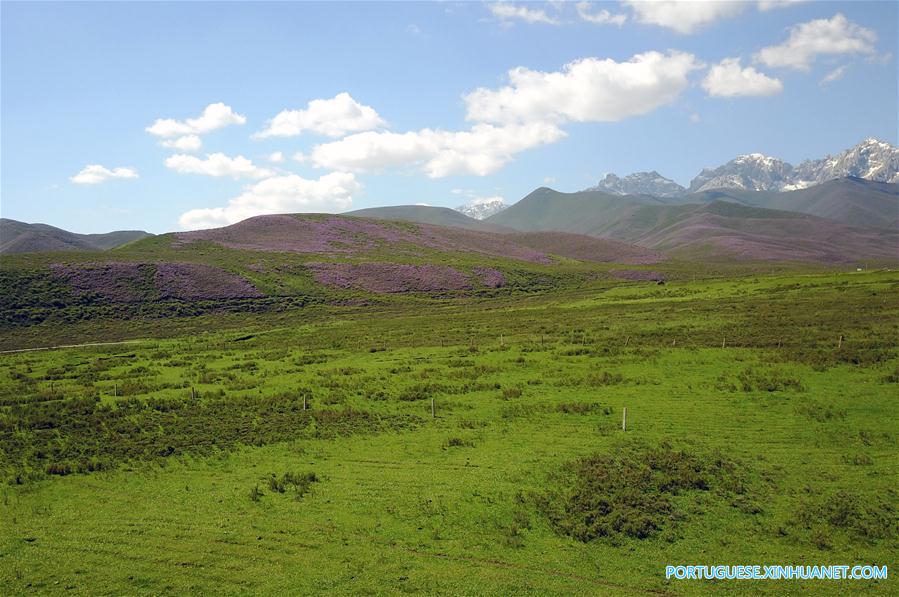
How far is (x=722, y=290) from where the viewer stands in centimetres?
8594

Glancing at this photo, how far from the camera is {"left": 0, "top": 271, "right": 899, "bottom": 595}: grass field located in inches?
712

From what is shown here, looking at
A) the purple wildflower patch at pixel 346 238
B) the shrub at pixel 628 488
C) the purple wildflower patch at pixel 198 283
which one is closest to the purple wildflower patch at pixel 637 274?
the purple wildflower patch at pixel 346 238

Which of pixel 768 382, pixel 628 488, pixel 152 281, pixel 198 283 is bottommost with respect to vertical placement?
pixel 628 488

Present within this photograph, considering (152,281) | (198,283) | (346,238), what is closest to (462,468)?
Answer: (198,283)

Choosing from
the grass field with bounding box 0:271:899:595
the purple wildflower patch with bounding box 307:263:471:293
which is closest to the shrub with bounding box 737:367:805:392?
the grass field with bounding box 0:271:899:595

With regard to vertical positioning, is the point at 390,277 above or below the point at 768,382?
above

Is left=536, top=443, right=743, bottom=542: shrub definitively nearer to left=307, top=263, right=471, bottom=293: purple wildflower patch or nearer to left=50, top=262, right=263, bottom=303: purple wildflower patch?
left=50, top=262, right=263, bottom=303: purple wildflower patch

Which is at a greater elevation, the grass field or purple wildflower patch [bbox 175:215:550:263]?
purple wildflower patch [bbox 175:215:550:263]

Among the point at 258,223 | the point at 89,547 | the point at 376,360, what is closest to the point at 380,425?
the point at 89,547

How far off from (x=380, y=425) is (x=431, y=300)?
72.1 meters

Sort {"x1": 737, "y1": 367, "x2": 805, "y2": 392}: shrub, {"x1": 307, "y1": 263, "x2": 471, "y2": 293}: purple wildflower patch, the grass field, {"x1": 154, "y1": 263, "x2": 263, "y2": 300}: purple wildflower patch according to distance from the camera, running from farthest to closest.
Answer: {"x1": 307, "y1": 263, "x2": 471, "y2": 293}: purple wildflower patch, {"x1": 154, "y1": 263, "x2": 263, "y2": 300}: purple wildflower patch, {"x1": 737, "y1": 367, "x2": 805, "y2": 392}: shrub, the grass field

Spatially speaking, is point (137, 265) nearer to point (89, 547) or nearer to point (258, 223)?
point (258, 223)

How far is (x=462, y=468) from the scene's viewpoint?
25188 mm

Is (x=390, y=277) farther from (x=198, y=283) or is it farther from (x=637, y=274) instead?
(x=637, y=274)
